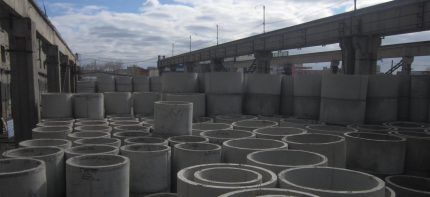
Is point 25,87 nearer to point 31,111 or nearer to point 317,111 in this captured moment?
point 31,111

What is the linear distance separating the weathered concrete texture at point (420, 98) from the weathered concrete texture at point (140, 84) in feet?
46.9

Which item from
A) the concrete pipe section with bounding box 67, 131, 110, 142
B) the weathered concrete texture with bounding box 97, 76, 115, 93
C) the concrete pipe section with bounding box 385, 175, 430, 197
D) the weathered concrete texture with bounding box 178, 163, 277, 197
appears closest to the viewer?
the weathered concrete texture with bounding box 178, 163, 277, 197

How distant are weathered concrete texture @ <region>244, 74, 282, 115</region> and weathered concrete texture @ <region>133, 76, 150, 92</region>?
10.4 meters

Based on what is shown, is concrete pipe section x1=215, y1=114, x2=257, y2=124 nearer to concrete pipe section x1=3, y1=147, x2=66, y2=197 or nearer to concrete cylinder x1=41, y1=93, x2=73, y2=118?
concrete cylinder x1=41, y1=93, x2=73, y2=118

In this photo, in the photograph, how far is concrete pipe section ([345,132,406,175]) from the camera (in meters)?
7.47

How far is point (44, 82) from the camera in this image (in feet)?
Answer: 91.8

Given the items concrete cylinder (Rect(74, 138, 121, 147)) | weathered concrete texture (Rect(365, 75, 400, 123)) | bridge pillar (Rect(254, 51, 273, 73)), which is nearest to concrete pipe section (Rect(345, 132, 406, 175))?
weathered concrete texture (Rect(365, 75, 400, 123))

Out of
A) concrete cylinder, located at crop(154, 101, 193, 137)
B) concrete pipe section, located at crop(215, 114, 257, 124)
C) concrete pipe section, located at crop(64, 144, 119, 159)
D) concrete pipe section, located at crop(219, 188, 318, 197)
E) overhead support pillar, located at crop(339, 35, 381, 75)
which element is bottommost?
concrete pipe section, located at crop(64, 144, 119, 159)

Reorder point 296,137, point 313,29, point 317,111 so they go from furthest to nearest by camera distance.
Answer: point 313,29
point 317,111
point 296,137

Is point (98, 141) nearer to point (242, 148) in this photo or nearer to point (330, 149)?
point (242, 148)

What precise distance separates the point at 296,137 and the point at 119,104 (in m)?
6.46

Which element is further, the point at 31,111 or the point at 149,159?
the point at 31,111

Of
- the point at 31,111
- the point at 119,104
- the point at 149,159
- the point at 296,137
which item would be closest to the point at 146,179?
the point at 149,159

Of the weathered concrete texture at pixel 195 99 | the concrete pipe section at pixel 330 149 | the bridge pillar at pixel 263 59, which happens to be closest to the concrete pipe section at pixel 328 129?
the concrete pipe section at pixel 330 149
